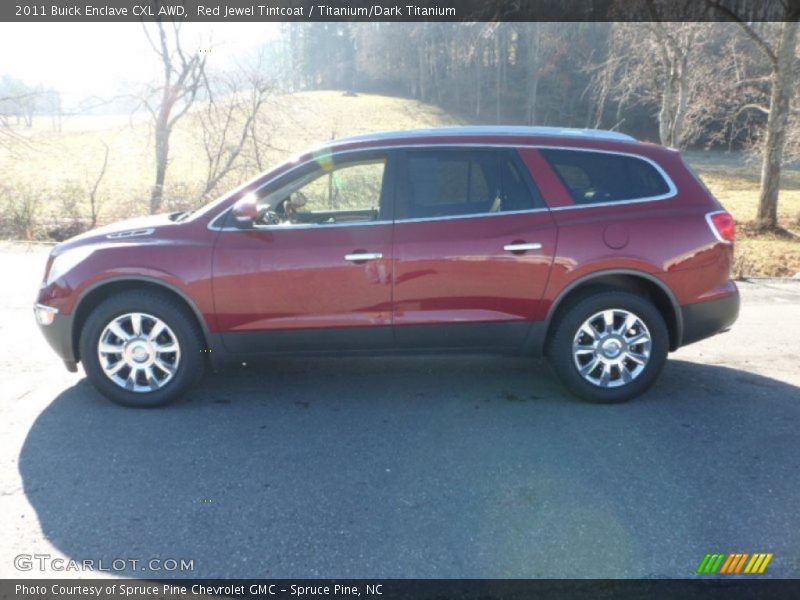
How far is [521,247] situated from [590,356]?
0.93m

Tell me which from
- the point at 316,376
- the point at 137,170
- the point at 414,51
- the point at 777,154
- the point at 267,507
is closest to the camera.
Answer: the point at 267,507

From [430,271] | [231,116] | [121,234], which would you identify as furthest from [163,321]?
[231,116]

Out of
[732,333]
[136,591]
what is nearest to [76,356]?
[136,591]

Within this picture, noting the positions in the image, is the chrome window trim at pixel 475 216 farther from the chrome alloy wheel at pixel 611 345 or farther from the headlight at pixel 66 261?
the headlight at pixel 66 261

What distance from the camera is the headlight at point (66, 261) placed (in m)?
4.53

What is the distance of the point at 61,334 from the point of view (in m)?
4.54

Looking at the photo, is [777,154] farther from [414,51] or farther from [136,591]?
[414,51]

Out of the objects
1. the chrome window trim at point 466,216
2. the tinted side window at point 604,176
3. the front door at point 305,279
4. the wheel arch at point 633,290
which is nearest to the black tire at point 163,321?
Answer: the front door at point 305,279

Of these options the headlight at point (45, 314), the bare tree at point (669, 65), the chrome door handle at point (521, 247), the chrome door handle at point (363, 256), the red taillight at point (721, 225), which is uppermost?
the bare tree at point (669, 65)

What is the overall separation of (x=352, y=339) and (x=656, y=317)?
2151 millimetres

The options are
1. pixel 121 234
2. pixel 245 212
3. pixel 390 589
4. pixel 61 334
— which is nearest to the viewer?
pixel 390 589

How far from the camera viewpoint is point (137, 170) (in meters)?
16.5

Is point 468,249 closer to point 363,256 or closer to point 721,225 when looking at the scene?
point 363,256

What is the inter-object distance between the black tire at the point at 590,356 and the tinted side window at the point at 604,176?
2.27 ft
